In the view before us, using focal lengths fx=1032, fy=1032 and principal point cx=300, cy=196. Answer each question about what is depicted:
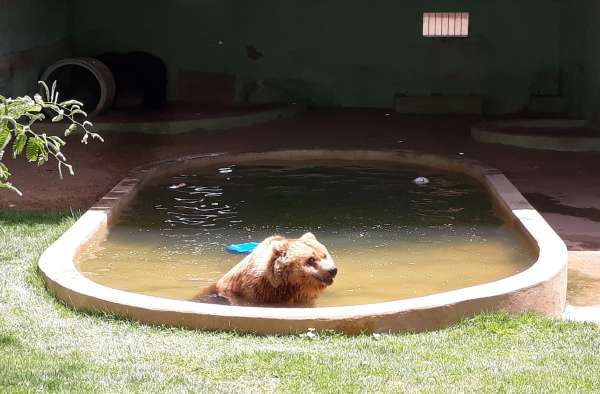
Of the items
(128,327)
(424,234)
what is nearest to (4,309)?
(128,327)

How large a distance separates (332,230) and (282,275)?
2.88 meters

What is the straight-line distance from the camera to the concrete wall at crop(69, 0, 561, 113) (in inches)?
674

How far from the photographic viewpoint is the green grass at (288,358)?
495 cm

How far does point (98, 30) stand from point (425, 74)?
5.63 metres

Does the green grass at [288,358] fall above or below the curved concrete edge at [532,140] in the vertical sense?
above

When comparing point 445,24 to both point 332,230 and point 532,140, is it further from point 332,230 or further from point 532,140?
point 332,230

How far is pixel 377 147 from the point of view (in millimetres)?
13445

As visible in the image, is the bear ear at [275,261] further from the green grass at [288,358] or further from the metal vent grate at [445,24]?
the metal vent grate at [445,24]

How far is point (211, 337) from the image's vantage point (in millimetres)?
5809

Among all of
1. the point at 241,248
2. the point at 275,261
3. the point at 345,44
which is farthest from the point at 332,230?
the point at 345,44

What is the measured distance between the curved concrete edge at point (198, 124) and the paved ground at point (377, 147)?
0.20 meters

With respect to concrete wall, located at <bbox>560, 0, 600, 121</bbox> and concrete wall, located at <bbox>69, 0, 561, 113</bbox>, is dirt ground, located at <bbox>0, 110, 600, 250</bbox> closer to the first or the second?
concrete wall, located at <bbox>69, 0, 561, 113</bbox>

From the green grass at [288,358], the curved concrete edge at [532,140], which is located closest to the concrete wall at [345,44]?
the curved concrete edge at [532,140]

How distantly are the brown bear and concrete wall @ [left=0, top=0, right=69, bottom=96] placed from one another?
344 inches
